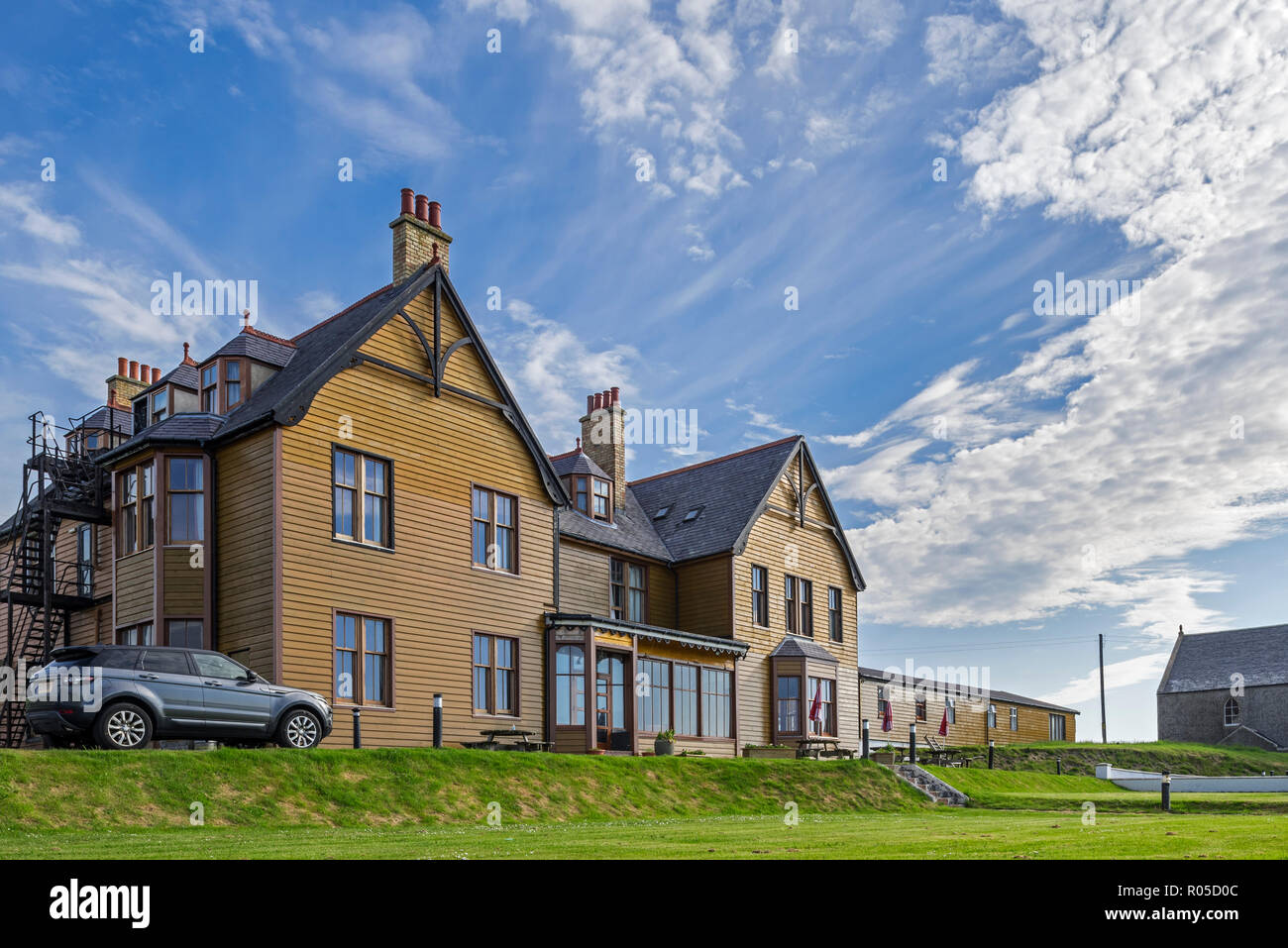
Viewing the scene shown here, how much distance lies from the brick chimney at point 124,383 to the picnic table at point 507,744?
55.1 ft

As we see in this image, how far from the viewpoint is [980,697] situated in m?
61.5

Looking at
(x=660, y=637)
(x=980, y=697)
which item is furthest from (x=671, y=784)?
(x=980, y=697)

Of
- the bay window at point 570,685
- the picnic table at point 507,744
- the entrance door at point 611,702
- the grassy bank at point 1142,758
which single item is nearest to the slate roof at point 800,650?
the entrance door at point 611,702

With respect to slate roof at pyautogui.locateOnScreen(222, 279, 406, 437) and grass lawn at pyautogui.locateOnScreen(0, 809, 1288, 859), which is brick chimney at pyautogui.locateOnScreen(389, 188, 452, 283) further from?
grass lawn at pyautogui.locateOnScreen(0, 809, 1288, 859)

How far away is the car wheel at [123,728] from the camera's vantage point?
18828mm

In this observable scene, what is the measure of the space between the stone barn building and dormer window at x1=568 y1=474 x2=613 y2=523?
5180cm

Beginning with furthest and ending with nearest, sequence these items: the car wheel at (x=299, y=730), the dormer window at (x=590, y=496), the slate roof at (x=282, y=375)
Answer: the dormer window at (x=590, y=496), the slate roof at (x=282, y=375), the car wheel at (x=299, y=730)

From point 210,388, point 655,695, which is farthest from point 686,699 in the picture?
point 210,388

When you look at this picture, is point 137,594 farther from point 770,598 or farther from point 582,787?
point 770,598

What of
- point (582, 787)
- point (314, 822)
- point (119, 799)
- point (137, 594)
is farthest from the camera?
point (137, 594)

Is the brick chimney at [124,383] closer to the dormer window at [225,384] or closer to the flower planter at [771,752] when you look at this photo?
the dormer window at [225,384]

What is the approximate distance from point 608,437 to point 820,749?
12710 millimetres

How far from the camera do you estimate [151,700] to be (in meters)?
19.3

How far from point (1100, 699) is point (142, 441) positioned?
6410 cm
